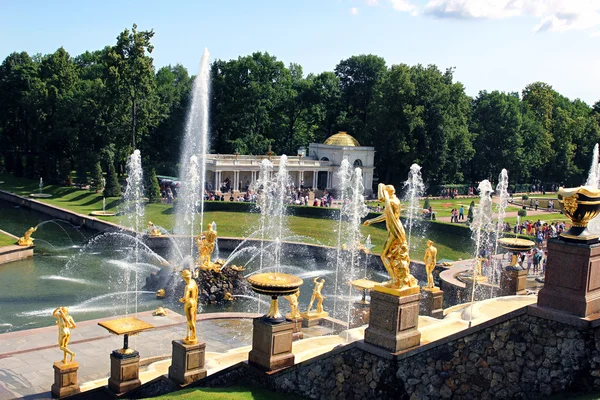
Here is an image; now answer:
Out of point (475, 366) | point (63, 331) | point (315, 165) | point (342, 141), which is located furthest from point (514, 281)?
point (342, 141)

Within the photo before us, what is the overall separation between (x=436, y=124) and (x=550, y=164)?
75.5 feet

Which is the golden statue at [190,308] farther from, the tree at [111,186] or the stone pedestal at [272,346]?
the tree at [111,186]

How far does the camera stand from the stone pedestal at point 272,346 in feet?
41.2

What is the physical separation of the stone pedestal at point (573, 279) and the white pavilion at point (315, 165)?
4457 centimetres

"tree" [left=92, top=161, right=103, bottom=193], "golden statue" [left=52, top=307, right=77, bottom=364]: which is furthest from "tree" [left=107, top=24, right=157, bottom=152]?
"golden statue" [left=52, top=307, right=77, bottom=364]

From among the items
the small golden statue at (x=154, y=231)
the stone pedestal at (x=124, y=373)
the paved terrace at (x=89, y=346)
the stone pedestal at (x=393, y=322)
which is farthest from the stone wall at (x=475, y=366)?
the small golden statue at (x=154, y=231)

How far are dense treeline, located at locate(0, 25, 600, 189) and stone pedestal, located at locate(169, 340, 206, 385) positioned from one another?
43.4 meters

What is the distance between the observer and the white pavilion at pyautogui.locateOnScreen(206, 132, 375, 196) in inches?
2188

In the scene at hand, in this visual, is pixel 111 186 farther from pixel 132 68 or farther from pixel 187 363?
pixel 187 363

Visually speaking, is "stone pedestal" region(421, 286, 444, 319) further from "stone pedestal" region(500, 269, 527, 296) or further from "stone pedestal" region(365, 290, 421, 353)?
"stone pedestal" region(365, 290, 421, 353)

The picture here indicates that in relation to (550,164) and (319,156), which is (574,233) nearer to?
(319,156)

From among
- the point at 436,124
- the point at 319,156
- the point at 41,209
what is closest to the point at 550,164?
the point at 436,124

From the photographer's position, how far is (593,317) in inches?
411

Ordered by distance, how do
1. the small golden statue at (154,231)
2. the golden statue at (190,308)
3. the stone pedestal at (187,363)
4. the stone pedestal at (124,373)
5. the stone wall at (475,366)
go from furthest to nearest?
the small golden statue at (154,231) → the stone pedestal at (124,373) → the golden statue at (190,308) → the stone pedestal at (187,363) → the stone wall at (475,366)
